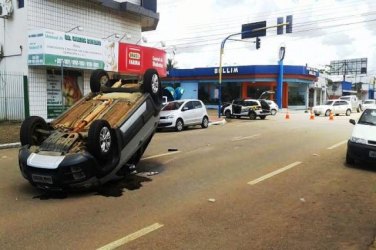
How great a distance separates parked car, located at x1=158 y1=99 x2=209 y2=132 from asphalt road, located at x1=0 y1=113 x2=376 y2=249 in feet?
31.6

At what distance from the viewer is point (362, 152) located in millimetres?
10383

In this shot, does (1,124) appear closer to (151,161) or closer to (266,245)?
(151,161)

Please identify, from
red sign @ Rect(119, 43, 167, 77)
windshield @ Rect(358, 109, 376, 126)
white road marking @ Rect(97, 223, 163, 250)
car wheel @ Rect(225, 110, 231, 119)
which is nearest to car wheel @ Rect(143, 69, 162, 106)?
white road marking @ Rect(97, 223, 163, 250)

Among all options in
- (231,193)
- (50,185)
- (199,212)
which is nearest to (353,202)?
(231,193)

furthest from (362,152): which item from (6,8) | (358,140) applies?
(6,8)

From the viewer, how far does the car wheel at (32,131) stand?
807cm

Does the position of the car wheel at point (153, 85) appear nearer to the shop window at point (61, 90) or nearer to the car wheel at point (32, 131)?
the car wheel at point (32, 131)

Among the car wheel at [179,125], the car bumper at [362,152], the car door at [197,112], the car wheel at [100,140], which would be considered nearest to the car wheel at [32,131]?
the car wheel at [100,140]

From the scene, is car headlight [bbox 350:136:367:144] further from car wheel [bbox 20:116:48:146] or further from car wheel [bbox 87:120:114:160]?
car wheel [bbox 20:116:48:146]

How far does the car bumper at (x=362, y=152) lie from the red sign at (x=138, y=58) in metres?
15.8

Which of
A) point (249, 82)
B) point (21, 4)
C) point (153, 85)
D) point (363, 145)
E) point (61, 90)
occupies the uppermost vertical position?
point (21, 4)

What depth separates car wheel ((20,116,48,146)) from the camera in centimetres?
807

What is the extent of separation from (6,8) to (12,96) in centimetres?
432

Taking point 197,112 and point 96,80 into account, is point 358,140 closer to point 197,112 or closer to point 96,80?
point 96,80
